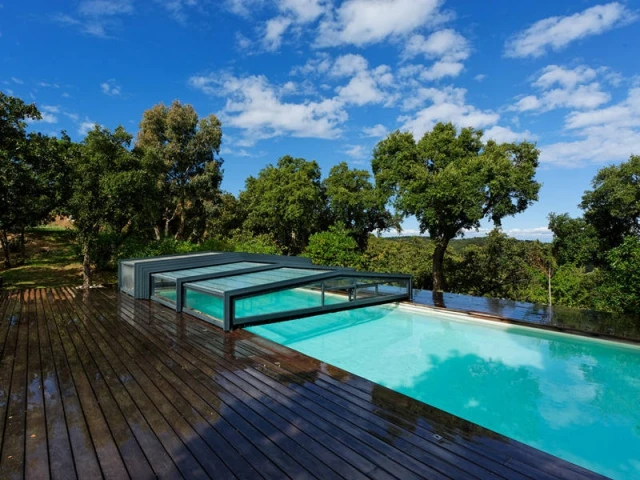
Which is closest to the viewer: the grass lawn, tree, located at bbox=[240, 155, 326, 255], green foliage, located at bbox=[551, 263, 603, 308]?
green foliage, located at bbox=[551, 263, 603, 308]

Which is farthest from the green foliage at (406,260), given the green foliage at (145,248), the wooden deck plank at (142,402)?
the wooden deck plank at (142,402)

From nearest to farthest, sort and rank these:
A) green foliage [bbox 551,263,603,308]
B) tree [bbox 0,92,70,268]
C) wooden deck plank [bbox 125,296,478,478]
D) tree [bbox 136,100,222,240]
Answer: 1. wooden deck plank [bbox 125,296,478,478]
2. tree [bbox 0,92,70,268]
3. green foliage [bbox 551,263,603,308]
4. tree [bbox 136,100,222,240]

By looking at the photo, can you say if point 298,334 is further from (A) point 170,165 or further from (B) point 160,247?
(A) point 170,165

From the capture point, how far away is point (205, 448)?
7.23 ft

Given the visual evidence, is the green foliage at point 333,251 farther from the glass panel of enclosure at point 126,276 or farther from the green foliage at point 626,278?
the green foliage at point 626,278

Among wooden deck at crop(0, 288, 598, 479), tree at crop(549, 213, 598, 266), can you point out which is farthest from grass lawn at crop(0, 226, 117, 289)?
tree at crop(549, 213, 598, 266)

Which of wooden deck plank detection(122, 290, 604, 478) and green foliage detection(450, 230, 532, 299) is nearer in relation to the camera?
wooden deck plank detection(122, 290, 604, 478)

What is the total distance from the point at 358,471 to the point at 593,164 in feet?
64.1

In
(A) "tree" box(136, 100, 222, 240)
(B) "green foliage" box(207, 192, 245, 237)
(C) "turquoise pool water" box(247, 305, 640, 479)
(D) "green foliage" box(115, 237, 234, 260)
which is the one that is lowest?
(C) "turquoise pool water" box(247, 305, 640, 479)

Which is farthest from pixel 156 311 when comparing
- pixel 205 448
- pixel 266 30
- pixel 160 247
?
pixel 266 30

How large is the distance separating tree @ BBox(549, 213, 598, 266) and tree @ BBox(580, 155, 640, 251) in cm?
59

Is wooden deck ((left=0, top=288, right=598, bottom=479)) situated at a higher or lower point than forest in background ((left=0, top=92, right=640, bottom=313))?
lower

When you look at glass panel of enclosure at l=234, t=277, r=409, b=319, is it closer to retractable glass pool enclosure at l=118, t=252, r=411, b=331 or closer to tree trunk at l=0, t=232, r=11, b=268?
retractable glass pool enclosure at l=118, t=252, r=411, b=331

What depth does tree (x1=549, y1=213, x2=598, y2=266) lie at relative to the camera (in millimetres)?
15531
